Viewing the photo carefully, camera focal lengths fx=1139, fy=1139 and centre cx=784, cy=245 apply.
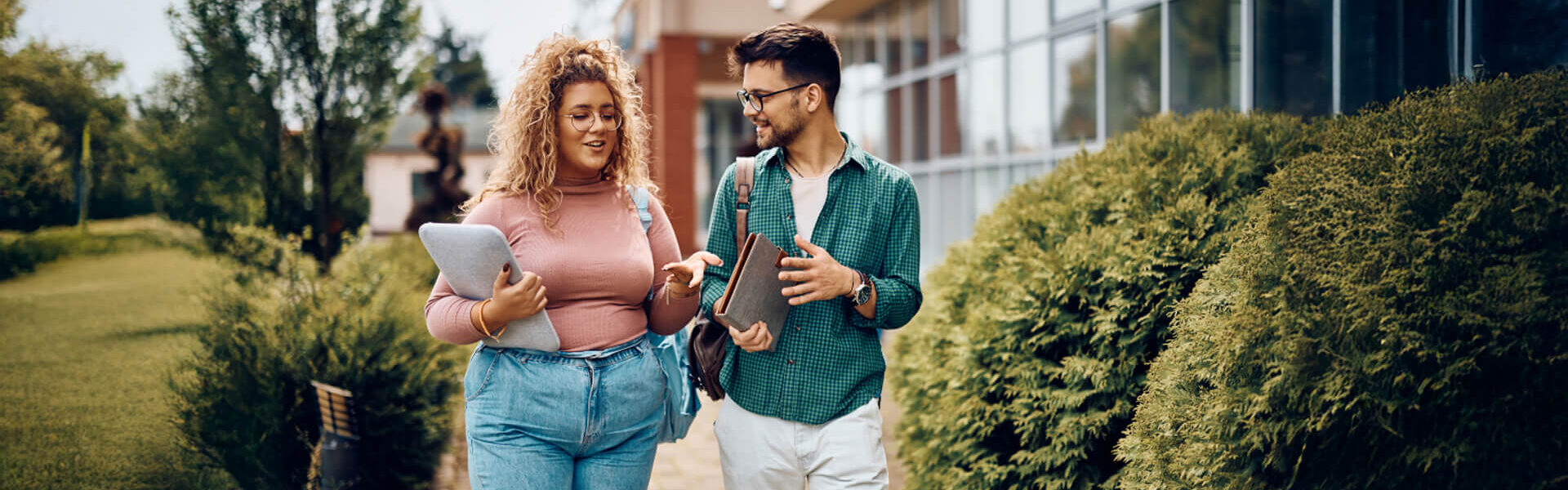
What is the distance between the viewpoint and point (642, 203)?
10.0 ft

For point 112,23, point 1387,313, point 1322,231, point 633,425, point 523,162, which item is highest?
point 112,23

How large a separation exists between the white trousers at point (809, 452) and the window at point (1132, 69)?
5356mm

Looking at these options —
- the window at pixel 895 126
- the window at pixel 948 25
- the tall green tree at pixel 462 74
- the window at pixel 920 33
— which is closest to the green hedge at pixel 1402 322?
the window at pixel 948 25

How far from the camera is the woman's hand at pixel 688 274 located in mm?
2814

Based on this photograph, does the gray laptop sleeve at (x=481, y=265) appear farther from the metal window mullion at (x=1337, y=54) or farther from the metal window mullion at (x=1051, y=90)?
the metal window mullion at (x=1051, y=90)

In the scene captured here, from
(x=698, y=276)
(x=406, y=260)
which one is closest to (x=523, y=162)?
(x=698, y=276)

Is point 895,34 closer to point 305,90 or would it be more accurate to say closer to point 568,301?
point 305,90

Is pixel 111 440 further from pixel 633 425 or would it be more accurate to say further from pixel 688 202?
pixel 688 202

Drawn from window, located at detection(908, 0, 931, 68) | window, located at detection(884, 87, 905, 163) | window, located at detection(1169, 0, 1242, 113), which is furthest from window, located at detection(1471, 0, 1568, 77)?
window, located at detection(884, 87, 905, 163)

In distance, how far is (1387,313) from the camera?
7.89 ft

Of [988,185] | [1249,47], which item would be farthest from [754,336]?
[988,185]

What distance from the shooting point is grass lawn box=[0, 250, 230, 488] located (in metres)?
4.28

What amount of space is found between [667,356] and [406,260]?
9176mm

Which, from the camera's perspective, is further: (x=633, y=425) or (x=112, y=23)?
(x=112, y=23)
